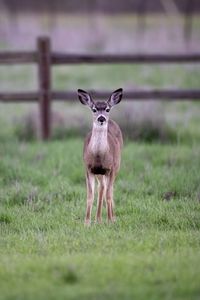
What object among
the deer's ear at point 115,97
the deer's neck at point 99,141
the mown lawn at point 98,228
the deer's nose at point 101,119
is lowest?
the mown lawn at point 98,228

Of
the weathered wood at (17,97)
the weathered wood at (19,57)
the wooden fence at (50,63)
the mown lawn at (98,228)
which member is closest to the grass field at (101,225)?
the mown lawn at (98,228)

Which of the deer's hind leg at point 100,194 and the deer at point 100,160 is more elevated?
the deer at point 100,160

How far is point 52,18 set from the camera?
3278cm

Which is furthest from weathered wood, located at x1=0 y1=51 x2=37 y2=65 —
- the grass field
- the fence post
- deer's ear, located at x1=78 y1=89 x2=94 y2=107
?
deer's ear, located at x1=78 y1=89 x2=94 y2=107

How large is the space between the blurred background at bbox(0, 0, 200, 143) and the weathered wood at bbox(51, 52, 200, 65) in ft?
2.78

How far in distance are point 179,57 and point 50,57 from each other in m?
2.20

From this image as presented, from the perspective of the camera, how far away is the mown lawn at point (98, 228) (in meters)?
5.52

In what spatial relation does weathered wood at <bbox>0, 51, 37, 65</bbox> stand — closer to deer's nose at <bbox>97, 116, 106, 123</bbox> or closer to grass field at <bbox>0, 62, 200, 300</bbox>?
grass field at <bbox>0, 62, 200, 300</bbox>

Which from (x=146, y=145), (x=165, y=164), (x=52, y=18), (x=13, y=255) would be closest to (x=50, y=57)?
(x=146, y=145)

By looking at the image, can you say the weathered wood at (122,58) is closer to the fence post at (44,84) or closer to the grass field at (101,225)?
the fence post at (44,84)

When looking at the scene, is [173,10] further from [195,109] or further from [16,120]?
[16,120]

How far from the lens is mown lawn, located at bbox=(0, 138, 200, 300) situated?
217 inches

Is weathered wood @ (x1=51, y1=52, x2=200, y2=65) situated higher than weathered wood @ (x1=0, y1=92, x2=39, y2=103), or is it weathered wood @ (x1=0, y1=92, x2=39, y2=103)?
weathered wood @ (x1=51, y1=52, x2=200, y2=65)

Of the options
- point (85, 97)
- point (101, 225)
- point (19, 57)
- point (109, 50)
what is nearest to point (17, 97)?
point (19, 57)
